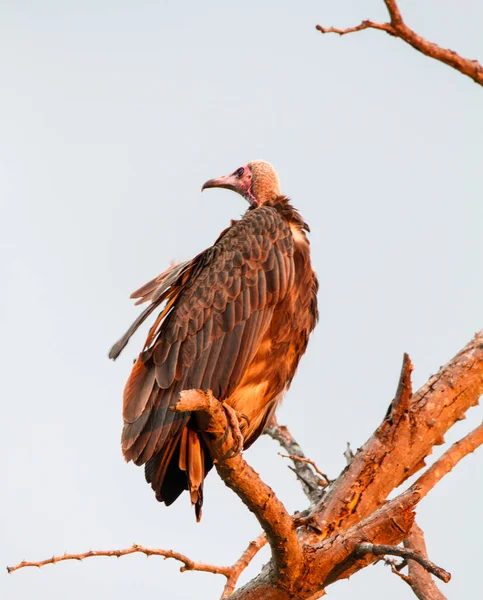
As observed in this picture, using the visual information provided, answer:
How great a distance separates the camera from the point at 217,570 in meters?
5.34

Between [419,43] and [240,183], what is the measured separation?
12.3 feet

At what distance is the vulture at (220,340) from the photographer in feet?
17.9

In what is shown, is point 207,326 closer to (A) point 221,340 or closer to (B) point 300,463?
(A) point 221,340

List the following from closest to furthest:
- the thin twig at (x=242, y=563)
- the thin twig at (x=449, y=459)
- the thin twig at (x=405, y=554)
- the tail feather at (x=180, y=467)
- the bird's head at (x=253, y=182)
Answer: the thin twig at (x=405, y=554) < the thin twig at (x=449, y=459) < the thin twig at (x=242, y=563) < the tail feather at (x=180, y=467) < the bird's head at (x=253, y=182)

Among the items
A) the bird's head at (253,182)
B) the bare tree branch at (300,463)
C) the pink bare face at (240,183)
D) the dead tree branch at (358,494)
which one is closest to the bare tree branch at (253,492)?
the dead tree branch at (358,494)

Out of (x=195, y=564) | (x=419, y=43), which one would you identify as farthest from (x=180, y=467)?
(x=419, y=43)

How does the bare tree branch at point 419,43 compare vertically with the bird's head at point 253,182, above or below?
below

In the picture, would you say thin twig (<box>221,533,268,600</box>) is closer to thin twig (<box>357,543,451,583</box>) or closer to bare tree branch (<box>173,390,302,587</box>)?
bare tree branch (<box>173,390,302,587</box>)

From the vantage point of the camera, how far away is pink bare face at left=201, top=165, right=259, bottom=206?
762cm

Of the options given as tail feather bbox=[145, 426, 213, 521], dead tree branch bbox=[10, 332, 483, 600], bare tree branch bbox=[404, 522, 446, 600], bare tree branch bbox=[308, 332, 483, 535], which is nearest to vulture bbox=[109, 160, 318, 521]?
tail feather bbox=[145, 426, 213, 521]

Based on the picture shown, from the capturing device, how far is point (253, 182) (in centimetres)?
758

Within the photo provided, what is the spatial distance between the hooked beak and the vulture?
1.50 meters

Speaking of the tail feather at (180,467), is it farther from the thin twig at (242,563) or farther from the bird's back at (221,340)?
the thin twig at (242,563)

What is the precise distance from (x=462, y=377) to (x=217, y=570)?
1872 millimetres
